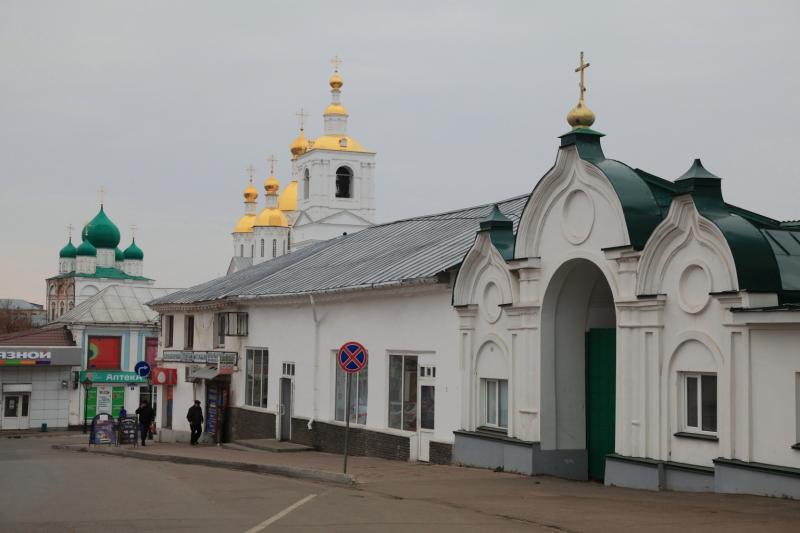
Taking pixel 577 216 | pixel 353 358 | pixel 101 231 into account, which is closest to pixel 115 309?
pixel 353 358

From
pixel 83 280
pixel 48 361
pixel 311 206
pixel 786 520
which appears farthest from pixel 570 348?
pixel 83 280

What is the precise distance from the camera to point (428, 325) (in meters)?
21.6

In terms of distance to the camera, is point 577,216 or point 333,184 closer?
point 577,216

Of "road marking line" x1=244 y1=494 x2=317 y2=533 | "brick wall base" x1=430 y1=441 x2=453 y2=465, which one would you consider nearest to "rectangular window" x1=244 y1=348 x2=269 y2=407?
"brick wall base" x1=430 y1=441 x2=453 y2=465

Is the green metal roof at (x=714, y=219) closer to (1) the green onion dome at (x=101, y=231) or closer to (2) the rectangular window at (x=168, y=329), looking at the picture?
(2) the rectangular window at (x=168, y=329)

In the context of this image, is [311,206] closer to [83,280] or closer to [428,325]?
[83,280]

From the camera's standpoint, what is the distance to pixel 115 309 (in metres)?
55.5

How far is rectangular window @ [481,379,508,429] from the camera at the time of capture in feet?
63.3

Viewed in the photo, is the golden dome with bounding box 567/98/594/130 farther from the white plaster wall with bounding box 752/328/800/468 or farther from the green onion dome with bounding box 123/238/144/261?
the green onion dome with bounding box 123/238/144/261

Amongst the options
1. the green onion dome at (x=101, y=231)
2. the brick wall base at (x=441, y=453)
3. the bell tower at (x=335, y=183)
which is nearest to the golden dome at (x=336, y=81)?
the bell tower at (x=335, y=183)

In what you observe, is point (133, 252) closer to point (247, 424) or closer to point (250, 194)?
point (250, 194)

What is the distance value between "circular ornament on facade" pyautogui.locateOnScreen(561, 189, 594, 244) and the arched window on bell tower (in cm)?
7165

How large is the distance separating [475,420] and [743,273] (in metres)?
7.27

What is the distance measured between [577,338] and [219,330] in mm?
18301
